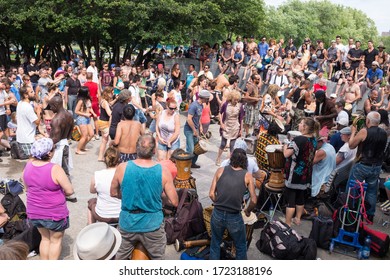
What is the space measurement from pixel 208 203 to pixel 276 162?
163 centimetres

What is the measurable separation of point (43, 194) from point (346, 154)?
5.10 meters

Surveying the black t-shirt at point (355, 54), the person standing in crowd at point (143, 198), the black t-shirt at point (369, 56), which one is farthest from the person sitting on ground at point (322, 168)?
the black t-shirt at point (369, 56)

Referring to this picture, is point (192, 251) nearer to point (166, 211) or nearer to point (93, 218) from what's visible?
point (166, 211)

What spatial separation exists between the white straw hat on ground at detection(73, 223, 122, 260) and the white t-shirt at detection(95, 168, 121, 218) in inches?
31.0

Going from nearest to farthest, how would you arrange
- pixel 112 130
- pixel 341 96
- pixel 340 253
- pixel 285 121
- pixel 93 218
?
pixel 93 218
pixel 340 253
pixel 112 130
pixel 285 121
pixel 341 96

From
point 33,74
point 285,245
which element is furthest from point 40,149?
point 33,74

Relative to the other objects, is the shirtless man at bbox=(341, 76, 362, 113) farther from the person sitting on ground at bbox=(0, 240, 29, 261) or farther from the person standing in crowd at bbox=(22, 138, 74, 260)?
the person sitting on ground at bbox=(0, 240, 29, 261)

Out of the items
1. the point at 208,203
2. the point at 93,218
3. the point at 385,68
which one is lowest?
the point at 208,203

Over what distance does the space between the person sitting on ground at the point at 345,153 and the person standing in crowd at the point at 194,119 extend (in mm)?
2643

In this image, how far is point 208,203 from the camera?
7.12m

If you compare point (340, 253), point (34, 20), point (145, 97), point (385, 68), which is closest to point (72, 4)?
point (34, 20)

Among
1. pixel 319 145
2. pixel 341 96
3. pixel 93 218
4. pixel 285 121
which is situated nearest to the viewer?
pixel 93 218

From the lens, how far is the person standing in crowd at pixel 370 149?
6078 millimetres

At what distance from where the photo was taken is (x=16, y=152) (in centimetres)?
886
